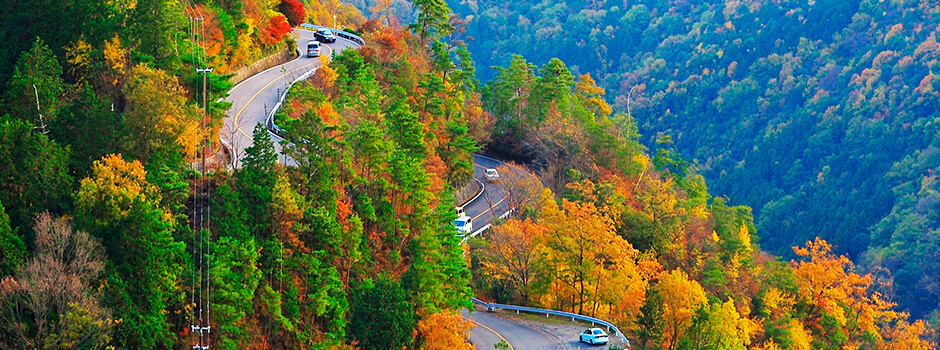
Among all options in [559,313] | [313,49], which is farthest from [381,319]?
[313,49]

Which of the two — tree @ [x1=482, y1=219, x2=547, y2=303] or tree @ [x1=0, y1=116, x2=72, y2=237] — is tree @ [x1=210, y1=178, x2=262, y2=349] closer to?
tree @ [x1=0, y1=116, x2=72, y2=237]

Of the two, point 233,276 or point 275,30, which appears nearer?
point 233,276

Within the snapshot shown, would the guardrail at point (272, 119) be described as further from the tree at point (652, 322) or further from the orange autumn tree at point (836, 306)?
the orange autumn tree at point (836, 306)

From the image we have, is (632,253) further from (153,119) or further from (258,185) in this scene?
(153,119)

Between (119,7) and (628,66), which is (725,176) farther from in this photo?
(119,7)

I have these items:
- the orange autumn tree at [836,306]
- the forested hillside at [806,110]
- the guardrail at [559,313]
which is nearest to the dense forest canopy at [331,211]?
the orange autumn tree at [836,306]

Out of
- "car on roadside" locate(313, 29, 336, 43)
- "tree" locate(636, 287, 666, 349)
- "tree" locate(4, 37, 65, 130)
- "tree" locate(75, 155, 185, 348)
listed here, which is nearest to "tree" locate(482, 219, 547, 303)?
"tree" locate(636, 287, 666, 349)
